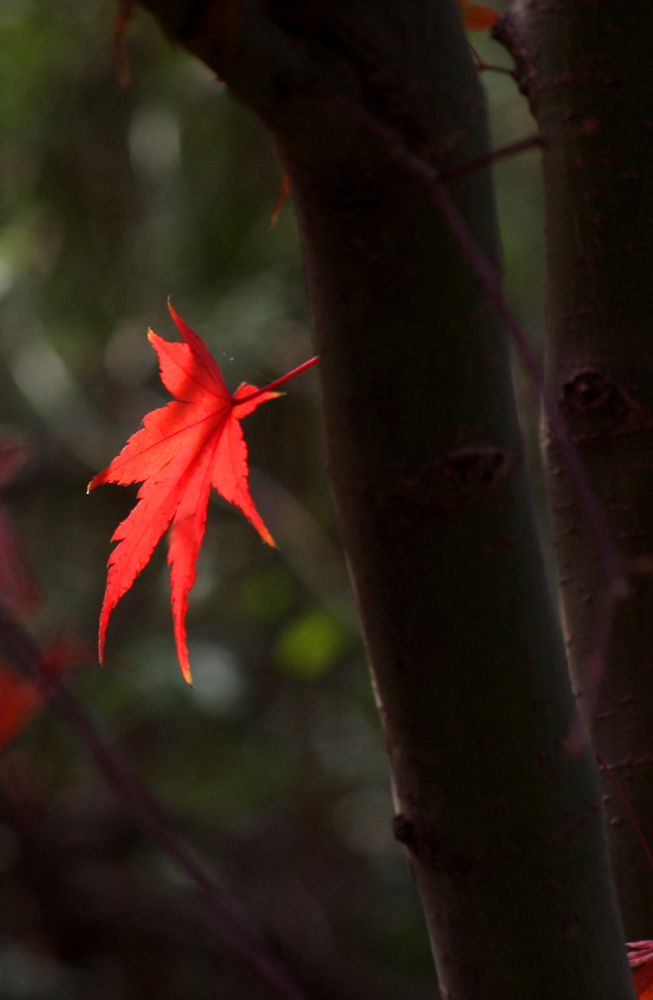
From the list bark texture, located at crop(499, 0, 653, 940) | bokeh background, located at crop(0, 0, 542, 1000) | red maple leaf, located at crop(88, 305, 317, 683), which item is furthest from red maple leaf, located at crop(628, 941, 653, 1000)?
bokeh background, located at crop(0, 0, 542, 1000)

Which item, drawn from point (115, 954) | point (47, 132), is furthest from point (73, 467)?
point (115, 954)

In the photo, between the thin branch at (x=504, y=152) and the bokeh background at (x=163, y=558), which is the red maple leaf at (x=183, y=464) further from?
the bokeh background at (x=163, y=558)

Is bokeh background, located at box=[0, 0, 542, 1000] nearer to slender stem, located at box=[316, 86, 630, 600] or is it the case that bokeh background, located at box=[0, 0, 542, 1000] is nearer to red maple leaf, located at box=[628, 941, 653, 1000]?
red maple leaf, located at box=[628, 941, 653, 1000]

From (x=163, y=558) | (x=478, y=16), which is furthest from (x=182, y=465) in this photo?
(x=163, y=558)

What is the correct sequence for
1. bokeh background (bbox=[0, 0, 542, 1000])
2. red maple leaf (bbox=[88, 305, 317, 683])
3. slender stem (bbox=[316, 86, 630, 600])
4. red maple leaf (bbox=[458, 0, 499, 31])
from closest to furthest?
slender stem (bbox=[316, 86, 630, 600]) < red maple leaf (bbox=[88, 305, 317, 683]) < red maple leaf (bbox=[458, 0, 499, 31]) < bokeh background (bbox=[0, 0, 542, 1000])

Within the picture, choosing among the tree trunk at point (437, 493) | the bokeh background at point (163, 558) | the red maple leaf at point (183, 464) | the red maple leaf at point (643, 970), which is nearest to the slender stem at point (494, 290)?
the tree trunk at point (437, 493)
